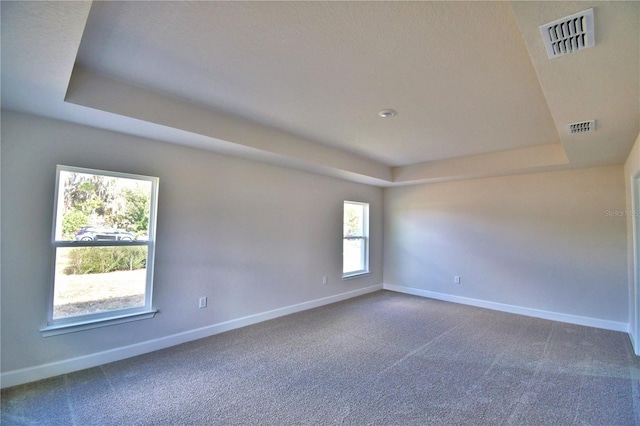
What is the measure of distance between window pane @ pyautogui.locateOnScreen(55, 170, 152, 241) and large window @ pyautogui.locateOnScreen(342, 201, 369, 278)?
336 centimetres

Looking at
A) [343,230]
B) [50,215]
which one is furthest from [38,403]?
[343,230]

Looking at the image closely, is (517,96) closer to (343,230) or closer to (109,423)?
(343,230)

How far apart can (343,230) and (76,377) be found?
158 inches

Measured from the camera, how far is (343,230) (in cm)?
546

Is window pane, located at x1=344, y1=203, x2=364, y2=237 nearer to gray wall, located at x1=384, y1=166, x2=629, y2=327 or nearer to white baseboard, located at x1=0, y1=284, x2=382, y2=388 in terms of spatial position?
gray wall, located at x1=384, y1=166, x2=629, y2=327

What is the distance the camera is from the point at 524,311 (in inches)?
181

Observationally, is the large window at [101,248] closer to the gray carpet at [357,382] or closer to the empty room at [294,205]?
the empty room at [294,205]

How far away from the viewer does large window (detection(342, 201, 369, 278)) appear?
5.61m

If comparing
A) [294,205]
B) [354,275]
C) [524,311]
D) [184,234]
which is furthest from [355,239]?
[184,234]

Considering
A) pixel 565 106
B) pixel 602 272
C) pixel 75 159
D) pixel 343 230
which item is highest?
pixel 565 106

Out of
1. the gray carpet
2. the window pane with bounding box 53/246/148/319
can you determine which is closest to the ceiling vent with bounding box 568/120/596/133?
the gray carpet

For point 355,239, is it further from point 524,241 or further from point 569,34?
point 569,34

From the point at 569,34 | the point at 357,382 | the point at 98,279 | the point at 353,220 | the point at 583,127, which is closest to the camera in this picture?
the point at 569,34

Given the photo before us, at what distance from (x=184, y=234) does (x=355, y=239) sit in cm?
334
